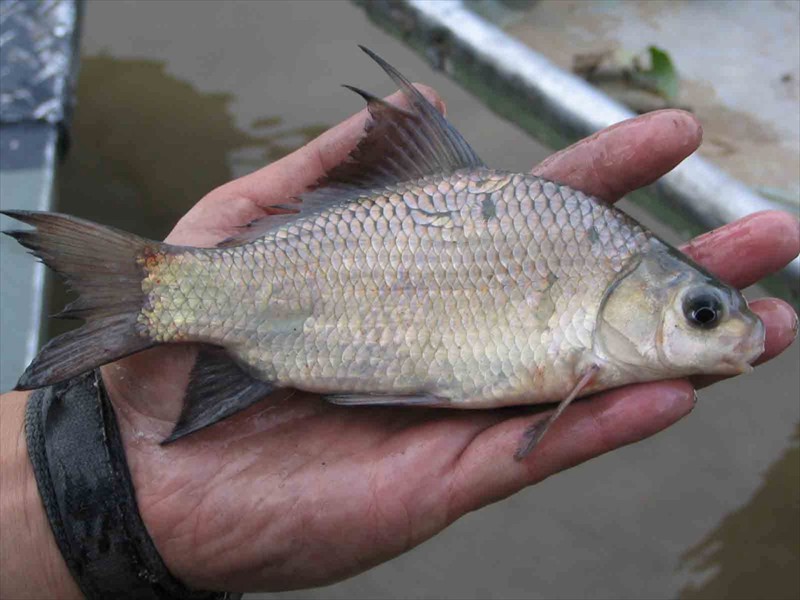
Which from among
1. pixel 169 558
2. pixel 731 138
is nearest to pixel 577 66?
pixel 731 138

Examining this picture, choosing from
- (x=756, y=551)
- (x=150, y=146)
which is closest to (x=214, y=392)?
(x=756, y=551)

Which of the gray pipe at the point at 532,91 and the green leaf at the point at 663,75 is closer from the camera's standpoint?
the gray pipe at the point at 532,91

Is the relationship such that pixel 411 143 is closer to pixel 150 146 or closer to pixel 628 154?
pixel 628 154

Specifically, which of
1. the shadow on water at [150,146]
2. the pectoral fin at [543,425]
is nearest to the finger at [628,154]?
the pectoral fin at [543,425]

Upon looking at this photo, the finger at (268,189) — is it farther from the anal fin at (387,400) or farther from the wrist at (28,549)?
the wrist at (28,549)

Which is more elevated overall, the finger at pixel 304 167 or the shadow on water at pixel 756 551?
the finger at pixel 304 167

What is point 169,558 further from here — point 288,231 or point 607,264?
point 607,264

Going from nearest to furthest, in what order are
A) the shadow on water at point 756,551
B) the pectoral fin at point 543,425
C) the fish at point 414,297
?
the pectoral fin at point 543,425
the fish at point 414,297
the shadow on water at point 756,551
